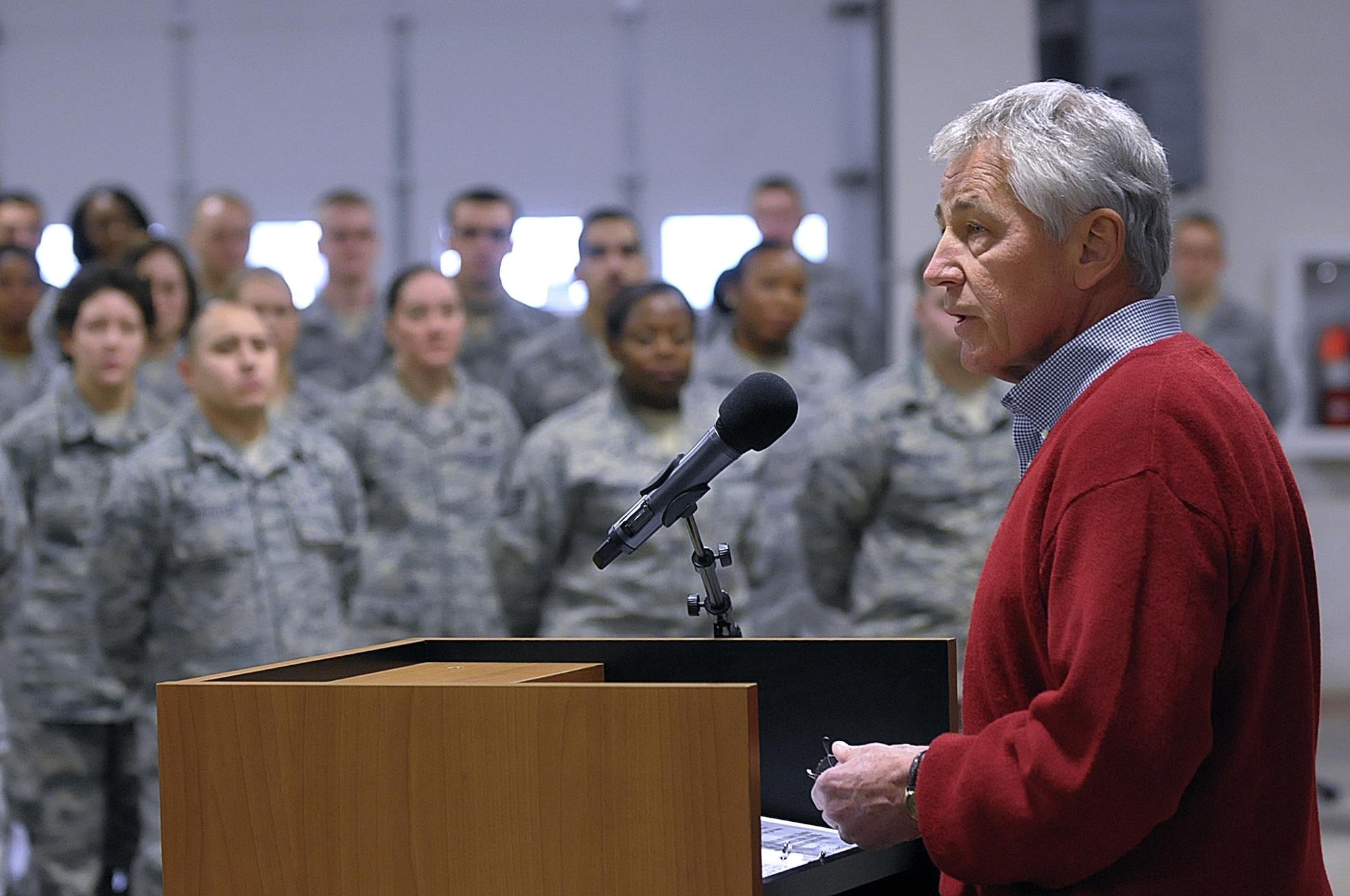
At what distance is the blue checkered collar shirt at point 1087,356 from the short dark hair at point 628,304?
2.67 meters

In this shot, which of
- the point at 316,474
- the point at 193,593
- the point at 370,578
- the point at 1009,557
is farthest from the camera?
the point at 370,578

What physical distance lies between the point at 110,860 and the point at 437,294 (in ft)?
6.34

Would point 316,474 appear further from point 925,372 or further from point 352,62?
point 352,62

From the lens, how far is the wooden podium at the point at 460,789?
123 centimetres

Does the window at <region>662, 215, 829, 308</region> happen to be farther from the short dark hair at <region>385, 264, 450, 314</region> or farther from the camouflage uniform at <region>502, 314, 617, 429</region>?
the short dark hair at <region>385, 264, 450, 314</region>

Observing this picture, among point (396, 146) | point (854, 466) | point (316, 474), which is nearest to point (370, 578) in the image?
point (316, 474)

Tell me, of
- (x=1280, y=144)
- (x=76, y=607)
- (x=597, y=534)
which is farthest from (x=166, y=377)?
(x=1280, y=144)

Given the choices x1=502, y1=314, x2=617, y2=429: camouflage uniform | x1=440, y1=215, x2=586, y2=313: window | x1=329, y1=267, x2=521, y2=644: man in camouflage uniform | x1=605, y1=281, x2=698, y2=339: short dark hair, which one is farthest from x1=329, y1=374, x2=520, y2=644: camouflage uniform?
x1=440, y1=215, x2=586, y2=313: window

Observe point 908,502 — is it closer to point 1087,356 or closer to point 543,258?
point 1087,356

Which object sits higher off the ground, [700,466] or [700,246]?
[700,246]

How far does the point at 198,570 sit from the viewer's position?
12.0 feet

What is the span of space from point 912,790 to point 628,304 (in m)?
2.87

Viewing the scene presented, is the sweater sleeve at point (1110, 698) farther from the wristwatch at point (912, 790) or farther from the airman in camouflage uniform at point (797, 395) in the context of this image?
the airman in camouflage uniform at point (797, 395)

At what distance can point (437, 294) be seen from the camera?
4875 millimetres
